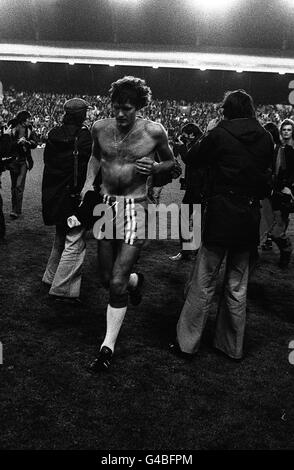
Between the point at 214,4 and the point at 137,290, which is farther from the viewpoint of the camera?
the point at 214,4

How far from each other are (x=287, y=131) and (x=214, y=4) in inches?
546

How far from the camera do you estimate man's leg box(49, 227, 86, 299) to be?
15.5 feet

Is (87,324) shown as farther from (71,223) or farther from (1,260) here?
(1,260)

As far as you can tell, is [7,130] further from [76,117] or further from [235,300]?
[235,300]

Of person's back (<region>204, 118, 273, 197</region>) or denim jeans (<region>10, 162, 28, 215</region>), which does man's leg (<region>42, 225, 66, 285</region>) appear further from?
denim jeans (<region>10, 162, 28, 215</region>)

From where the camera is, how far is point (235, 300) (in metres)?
3.71

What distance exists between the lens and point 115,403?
3.05 m

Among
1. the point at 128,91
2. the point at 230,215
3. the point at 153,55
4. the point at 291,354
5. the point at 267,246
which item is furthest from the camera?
the point at 153,55

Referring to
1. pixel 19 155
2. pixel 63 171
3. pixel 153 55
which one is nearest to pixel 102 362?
pixel 63 171

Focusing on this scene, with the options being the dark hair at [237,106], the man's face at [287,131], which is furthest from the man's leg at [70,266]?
the man's face at [287,131]

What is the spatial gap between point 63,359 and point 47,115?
78.2 ft

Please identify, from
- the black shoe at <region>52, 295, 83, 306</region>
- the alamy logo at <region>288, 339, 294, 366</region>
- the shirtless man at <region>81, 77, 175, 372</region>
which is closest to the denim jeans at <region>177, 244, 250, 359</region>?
the alamy logo at <region>288, 339, 294, 366</region>

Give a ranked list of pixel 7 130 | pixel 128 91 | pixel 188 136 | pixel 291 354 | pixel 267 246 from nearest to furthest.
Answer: pixel 128 91 → pixel 291 354 → pixel 188 136 → pixel 267 246 → pixel 7 130
